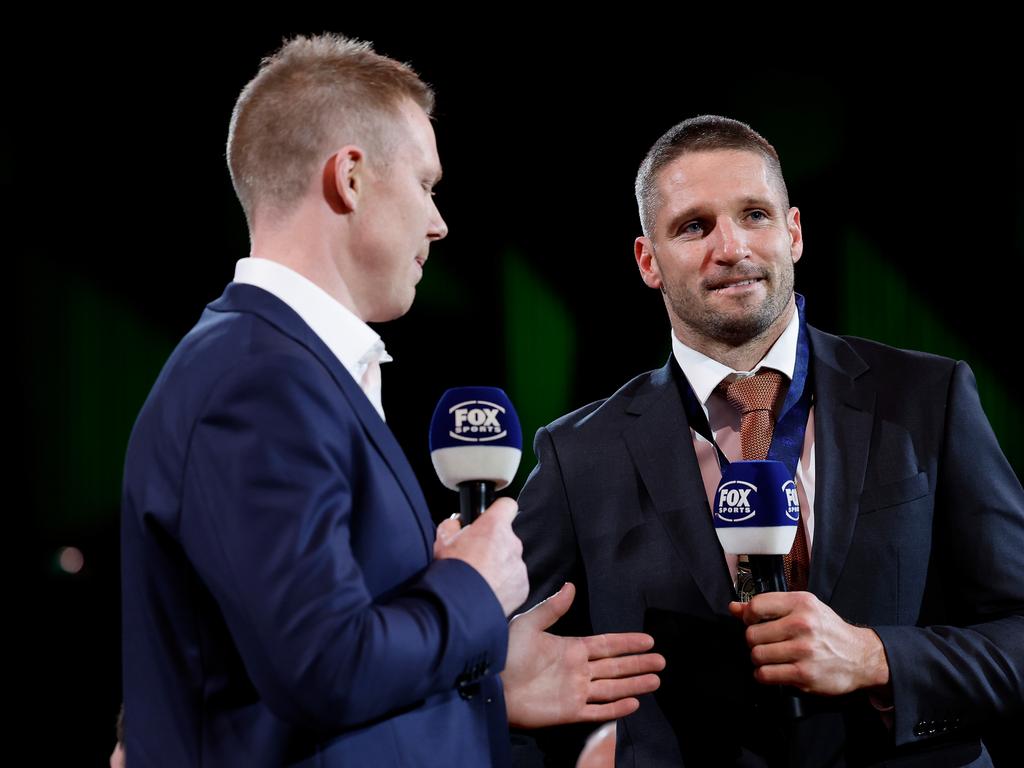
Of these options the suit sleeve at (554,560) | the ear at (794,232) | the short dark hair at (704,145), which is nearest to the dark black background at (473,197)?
the ear at (794,232)

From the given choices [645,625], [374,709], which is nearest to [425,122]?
[374,709]

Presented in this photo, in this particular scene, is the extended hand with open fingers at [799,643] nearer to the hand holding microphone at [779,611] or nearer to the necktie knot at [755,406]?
the hand holding microphone at [779,611]

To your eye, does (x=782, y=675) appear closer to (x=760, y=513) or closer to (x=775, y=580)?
(x=775, y=580)

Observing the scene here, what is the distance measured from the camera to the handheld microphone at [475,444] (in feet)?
4.75

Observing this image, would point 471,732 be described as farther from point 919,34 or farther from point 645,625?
point 919,34

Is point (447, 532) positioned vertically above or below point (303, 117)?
below

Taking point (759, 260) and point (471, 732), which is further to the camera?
point (759, 260)

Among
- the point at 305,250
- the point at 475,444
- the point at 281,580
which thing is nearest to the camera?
the point at 281,580

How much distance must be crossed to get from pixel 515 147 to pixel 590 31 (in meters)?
0.48

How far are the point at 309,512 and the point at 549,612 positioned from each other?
79cm

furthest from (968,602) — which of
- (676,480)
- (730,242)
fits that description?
(730,242)

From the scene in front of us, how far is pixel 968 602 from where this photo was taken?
1817 mm

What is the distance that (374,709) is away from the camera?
1082 millimetres

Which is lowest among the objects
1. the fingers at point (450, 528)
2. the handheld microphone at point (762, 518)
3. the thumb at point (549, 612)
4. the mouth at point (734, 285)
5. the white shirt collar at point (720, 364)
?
the thumb at point (549, 612)
